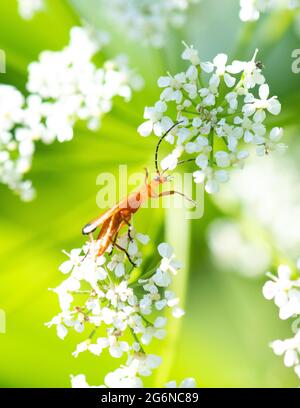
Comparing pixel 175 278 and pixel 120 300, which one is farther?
pixel 175 278

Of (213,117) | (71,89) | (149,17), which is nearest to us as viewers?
(213,117)

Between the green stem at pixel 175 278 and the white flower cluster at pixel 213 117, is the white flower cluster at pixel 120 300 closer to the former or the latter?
the green stem at pixel 175 278

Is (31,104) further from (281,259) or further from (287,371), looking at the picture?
(287,371)

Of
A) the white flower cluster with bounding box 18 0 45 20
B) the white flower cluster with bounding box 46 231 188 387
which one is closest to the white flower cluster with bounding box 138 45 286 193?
the white flower cluster with bounding box 46 231 188 387

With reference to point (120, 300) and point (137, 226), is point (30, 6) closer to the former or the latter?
point (137, 226)

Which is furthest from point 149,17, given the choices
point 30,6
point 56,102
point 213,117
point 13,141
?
point 213,117

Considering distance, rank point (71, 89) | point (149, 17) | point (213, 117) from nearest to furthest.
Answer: point (213, 117) → point (71, 89) → point (149, 17)

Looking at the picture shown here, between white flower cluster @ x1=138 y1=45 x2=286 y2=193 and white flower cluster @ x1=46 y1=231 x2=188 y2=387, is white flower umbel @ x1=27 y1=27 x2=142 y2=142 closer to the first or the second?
white flower cluster @ x1=138 y1=45 x2=286 y2=193
